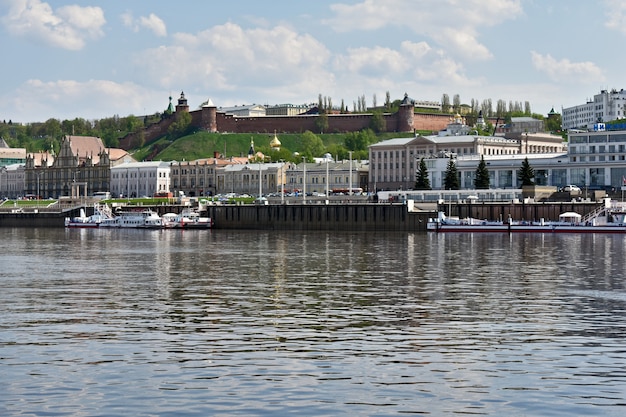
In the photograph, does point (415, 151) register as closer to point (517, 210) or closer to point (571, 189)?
point (571, 189)

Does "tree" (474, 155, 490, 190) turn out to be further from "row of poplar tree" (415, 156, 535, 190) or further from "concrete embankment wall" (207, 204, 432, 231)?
"concrete embankment wall" (207, 204, 432, 231)

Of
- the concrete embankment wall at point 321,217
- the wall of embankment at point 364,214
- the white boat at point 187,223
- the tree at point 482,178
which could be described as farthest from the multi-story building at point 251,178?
the wall of embankment at point 364,214

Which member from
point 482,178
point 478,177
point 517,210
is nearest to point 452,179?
point 478,177

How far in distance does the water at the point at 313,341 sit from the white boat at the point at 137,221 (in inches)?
2962

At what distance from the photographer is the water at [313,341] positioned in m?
21.0

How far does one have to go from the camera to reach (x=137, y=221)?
133375 millimetres

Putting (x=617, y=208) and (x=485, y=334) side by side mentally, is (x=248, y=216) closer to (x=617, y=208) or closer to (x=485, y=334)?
(x=617, y=208)

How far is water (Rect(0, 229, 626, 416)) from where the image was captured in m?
21.0

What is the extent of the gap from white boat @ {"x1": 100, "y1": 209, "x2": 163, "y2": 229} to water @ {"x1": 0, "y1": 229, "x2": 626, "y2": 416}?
75.2 metres

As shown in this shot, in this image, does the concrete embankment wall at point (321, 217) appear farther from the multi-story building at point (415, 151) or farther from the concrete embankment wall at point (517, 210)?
the multi-story building at point (415, 151)

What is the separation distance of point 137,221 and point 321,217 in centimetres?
2675

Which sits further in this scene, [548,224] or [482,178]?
[482,178]

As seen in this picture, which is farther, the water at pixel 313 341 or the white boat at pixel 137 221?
the white boat at pixel 137 221

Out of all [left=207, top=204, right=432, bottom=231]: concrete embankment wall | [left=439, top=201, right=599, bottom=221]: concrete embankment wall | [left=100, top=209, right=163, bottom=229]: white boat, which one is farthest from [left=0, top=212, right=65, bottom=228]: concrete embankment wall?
[left=439, top=201, right=599, bottom=221]: concrete embankment wall
